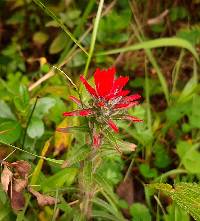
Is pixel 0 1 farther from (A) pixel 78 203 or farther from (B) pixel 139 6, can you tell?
(A) pixel 78 203

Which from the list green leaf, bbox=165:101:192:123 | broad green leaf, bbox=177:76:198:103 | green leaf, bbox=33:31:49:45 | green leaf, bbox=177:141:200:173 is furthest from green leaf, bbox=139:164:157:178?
green leaf, bbox=33:31:49:45

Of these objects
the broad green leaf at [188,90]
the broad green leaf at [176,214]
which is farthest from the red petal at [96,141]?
the broad green leaf at [188,90]

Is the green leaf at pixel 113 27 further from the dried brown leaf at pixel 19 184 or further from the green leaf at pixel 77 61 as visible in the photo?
the dried brown leaf at pixel 19 184

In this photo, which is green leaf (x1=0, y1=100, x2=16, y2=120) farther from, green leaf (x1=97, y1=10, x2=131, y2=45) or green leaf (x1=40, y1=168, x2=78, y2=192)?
green leaf (x1=97, y1=10, x2=131, y2=45)

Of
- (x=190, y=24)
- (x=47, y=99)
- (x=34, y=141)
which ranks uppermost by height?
(x=190, y=24)

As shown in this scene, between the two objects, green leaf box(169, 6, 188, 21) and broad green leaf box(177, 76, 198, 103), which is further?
green leaf box(169, 6, 188, 21)

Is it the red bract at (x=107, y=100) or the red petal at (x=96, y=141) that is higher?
the red bract at (x=107, y=100)

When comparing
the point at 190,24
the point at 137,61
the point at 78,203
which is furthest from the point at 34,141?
the point at 190,24
